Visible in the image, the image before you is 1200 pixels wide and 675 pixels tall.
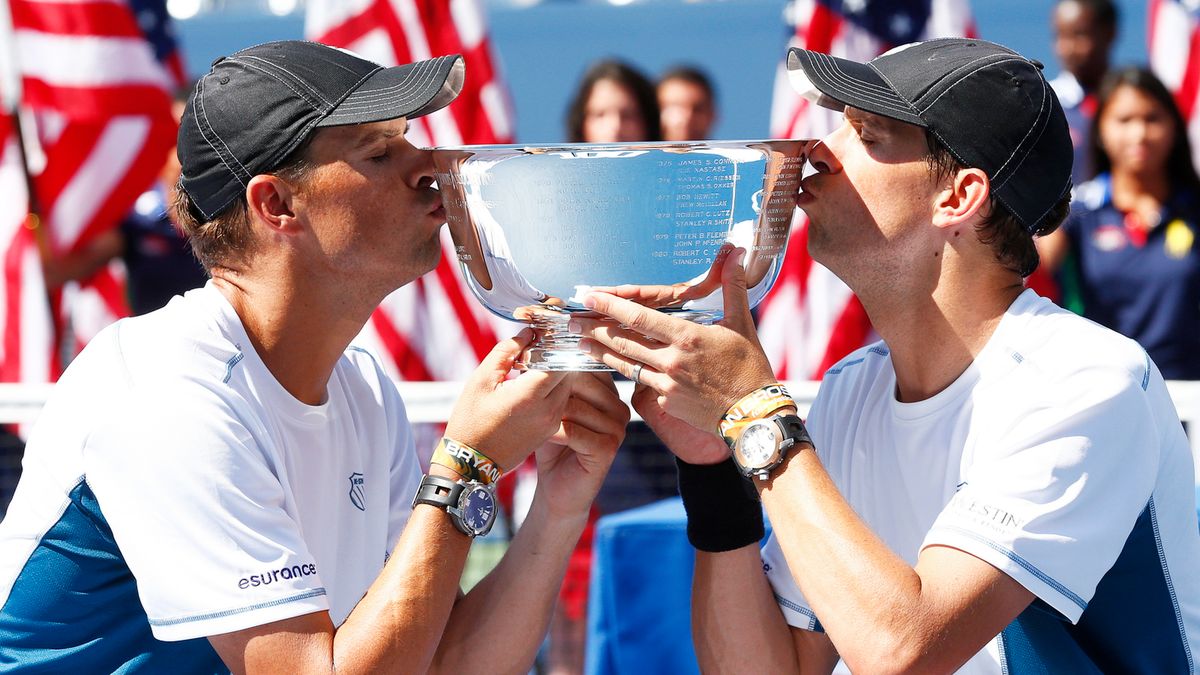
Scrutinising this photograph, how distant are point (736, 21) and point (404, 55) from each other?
4585 mm

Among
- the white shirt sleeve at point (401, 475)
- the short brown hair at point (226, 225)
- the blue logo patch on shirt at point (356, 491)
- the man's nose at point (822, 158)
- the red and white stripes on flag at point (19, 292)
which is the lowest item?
the red and white stripes on flag at point (19, 292)

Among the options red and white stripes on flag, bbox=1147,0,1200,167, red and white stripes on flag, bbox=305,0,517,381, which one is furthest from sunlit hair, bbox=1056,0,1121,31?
red and white stripes on flag, bbox=305,0,517,381

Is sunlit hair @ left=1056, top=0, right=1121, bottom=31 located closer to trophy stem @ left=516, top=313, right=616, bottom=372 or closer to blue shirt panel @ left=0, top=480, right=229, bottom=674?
trophy stem @ left=516, top=313, right=616, bottom=372

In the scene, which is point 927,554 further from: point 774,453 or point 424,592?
point 424,592

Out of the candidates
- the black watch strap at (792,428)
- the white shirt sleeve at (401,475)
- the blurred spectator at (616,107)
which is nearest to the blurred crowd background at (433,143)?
the blurred spectator at (616,107)

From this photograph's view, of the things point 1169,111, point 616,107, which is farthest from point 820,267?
point 1169,111

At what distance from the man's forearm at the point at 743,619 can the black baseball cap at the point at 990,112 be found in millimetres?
864

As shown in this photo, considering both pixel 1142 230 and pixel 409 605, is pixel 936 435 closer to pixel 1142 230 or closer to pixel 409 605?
pixel 409 605

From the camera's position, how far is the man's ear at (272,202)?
2566 millimetres

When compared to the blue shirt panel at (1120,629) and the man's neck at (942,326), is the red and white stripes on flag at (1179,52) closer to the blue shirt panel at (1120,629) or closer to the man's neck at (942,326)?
the man's neck at (942,326)

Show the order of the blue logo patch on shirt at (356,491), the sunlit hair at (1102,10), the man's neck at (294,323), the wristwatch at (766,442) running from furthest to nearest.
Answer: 1. the sunlit hair at (1102,10)
2. the blue logo patch on shirt at (356,491)
3. the man's neck at (294,323)
4. the wristwatch at (766,442)

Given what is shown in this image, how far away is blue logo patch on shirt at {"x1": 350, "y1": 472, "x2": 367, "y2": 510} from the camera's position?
274 centimetres

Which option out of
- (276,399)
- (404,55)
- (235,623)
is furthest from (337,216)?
(404,55)

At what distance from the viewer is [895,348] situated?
2.68 meters
